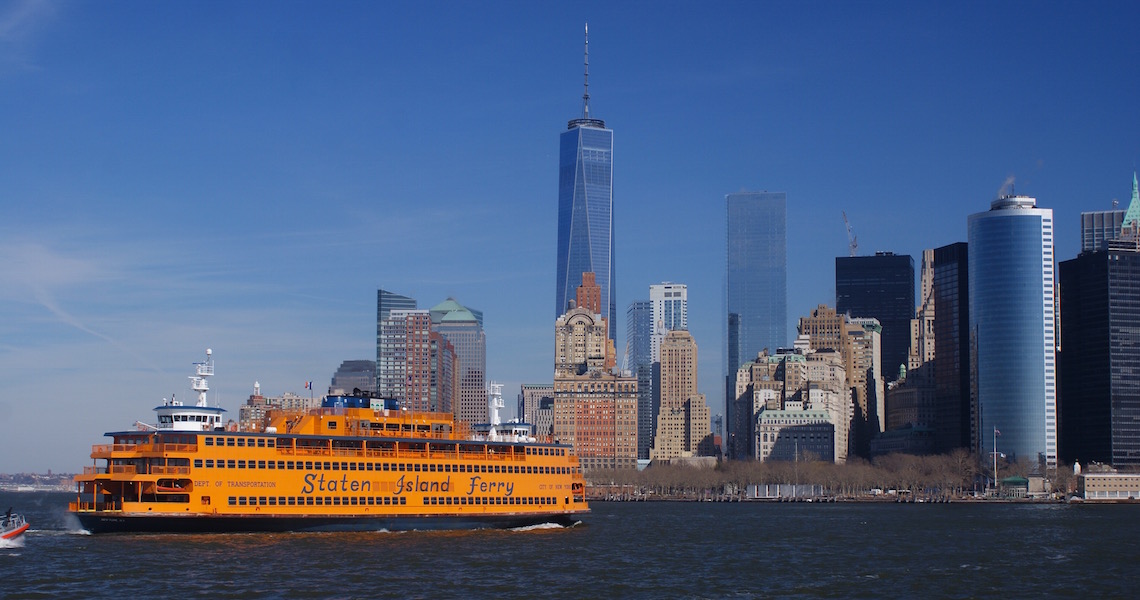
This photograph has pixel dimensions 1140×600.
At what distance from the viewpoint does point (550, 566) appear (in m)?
68.5

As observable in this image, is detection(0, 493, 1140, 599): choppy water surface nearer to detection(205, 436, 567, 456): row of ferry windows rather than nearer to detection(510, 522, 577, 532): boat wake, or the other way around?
detection(510, 522, 577, 532): boat wake

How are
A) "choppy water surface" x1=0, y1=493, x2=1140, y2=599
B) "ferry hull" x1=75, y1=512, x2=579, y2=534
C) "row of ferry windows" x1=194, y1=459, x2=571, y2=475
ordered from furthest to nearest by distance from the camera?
1. "row of ferry windows" x1=194, y1=459, x2=571, y2=475
2. "ferry hull" x1=75, y1=512, x2=579, y2=534
3. "choppy water surface" x1=0, y1=493, x2=1140, y2=599

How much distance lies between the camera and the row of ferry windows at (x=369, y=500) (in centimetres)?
7856

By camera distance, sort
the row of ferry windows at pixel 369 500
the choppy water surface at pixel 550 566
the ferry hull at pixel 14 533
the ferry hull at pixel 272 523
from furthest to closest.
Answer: the row of ferry windows at pixel 369 500 < the ferry hull at pixel 272 523 < the ferry hull at pixel 14 533 < the choppy water surface at pixel 550 566

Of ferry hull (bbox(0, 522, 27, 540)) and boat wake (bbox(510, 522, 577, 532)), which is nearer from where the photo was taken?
ferry hull (bbox(0, 522, 27, 540))

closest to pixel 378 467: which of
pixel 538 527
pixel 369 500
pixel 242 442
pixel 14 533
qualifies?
pixel 369 500

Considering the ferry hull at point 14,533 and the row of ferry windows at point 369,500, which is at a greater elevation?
the row of ferry windows at point 369,500

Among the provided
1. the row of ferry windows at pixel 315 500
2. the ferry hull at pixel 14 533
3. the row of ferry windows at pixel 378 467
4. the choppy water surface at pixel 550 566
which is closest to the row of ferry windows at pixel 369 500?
the row of ferry windows at pixel 315 500

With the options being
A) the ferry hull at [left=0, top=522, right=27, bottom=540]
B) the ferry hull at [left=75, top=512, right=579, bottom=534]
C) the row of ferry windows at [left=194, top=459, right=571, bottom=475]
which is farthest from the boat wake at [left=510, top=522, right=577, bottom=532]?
the ferry hull at [left=0, top=522, right=27, bottom=540]

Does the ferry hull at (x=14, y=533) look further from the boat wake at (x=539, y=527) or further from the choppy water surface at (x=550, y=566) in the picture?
the boat wake at (x=539, y=527)

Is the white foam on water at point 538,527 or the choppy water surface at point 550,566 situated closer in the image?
the choppy water surface at point 550,566

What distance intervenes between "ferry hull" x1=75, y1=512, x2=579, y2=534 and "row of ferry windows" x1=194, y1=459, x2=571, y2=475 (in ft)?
9.41

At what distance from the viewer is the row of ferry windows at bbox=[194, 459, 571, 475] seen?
78125 millimetres

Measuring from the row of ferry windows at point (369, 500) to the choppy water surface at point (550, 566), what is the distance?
6.19ft
